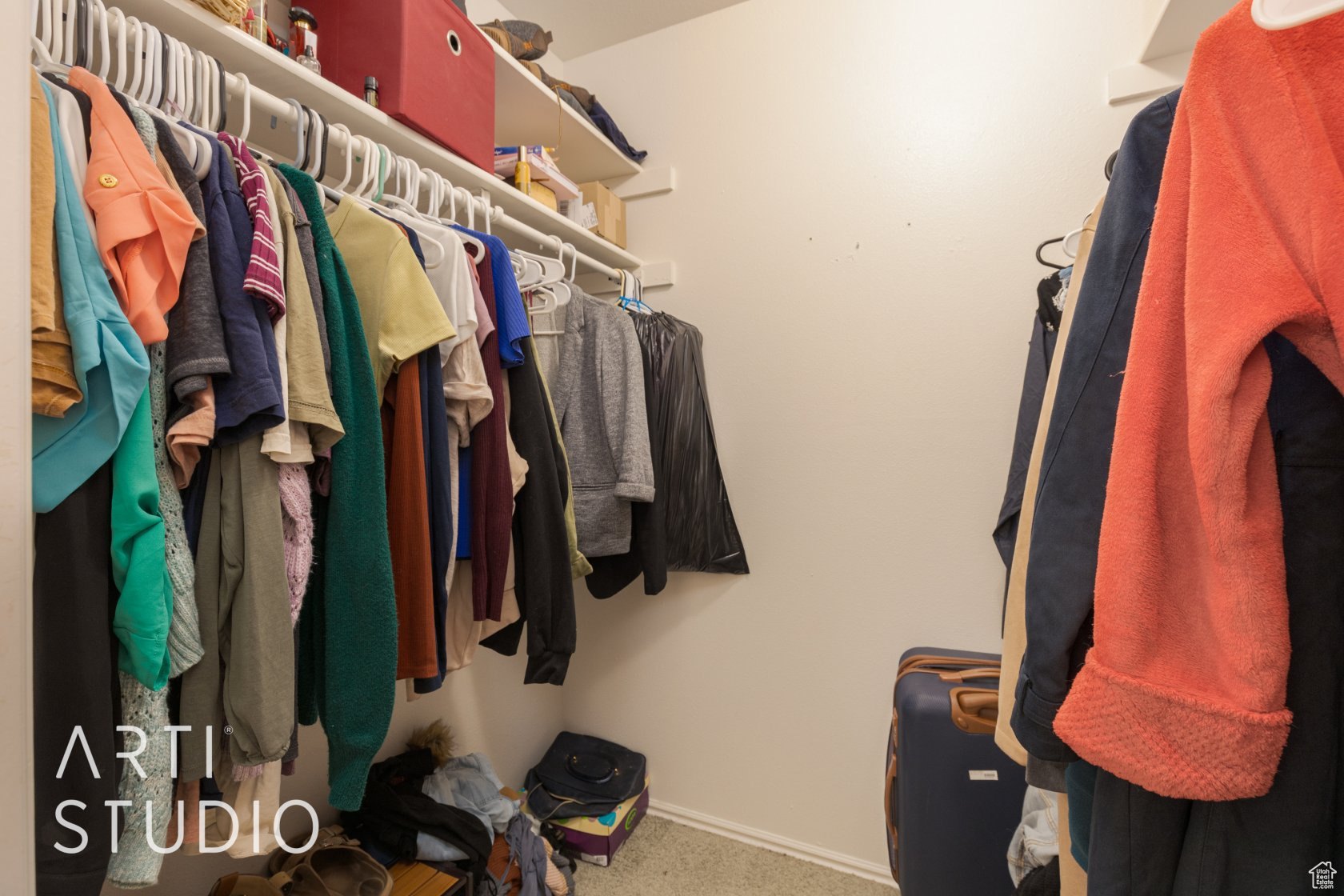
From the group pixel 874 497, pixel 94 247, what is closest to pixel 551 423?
pixel 94 247

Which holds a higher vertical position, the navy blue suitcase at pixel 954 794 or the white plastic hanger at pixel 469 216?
the white plastic hanger at pixel 469 216

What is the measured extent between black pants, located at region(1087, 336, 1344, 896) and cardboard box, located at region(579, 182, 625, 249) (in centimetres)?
167

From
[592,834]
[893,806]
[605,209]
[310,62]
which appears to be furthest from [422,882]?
[605,209]

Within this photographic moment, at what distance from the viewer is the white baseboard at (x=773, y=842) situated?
1.75 m

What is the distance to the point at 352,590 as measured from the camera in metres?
0.82

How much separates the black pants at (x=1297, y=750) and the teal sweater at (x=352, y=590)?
0.82 metres

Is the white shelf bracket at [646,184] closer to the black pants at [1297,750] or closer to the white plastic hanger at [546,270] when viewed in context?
the white plastic hanger at [546,270]

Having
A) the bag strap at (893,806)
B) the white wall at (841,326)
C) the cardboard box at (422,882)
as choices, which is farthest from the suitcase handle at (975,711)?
the cardboard box at (422,882)

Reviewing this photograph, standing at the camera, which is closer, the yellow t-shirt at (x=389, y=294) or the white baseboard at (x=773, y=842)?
the yellow t-shirt at (x=389, y=294)

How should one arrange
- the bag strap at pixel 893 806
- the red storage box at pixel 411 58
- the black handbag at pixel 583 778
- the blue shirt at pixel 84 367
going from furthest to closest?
the black handbag at pixel 583 778 → the bag strap at pixel 893 806 → the red storage box at pixel 411 58 → the blue shirt at pixel 84 367

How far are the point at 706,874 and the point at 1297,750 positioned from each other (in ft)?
5.35

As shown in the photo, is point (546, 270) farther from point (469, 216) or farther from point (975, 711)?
point (975, 711)

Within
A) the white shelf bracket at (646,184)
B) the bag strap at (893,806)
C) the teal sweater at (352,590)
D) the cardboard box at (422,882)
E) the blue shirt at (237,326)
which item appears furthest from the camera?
the white shelf bracket at (646,184)

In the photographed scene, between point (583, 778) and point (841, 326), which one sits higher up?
point (841, 326)
